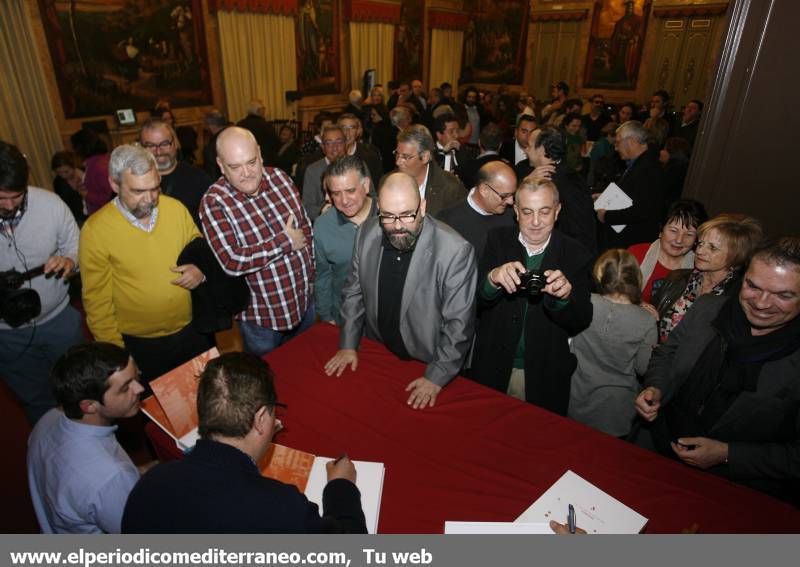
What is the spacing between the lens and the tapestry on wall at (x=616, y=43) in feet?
44.0

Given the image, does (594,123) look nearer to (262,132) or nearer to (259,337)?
(262,132)

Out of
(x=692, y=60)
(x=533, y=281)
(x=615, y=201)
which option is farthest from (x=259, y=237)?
(x=692, y=60)

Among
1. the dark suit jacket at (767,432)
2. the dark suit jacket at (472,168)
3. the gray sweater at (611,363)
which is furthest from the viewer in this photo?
the dark suit jacket at (472,168)

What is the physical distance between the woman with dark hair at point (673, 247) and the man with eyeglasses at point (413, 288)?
1.31 metres

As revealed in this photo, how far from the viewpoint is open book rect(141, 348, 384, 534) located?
1.57m

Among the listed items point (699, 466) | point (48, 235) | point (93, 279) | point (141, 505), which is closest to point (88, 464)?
point (141, 505)

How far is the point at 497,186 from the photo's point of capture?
301 centimetres

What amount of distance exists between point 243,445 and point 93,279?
1590 mm

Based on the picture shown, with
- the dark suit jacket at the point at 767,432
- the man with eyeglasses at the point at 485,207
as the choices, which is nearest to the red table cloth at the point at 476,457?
the dark suit jacket at the point at 767,432

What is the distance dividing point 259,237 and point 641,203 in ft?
10.3

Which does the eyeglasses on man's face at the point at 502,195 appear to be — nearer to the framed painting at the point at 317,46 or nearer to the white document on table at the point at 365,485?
the white document on table at the point at 365,485

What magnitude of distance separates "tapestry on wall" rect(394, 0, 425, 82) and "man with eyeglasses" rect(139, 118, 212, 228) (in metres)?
12.0

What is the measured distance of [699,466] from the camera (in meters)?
1.84

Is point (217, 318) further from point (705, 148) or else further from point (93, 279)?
point (705, 148)
